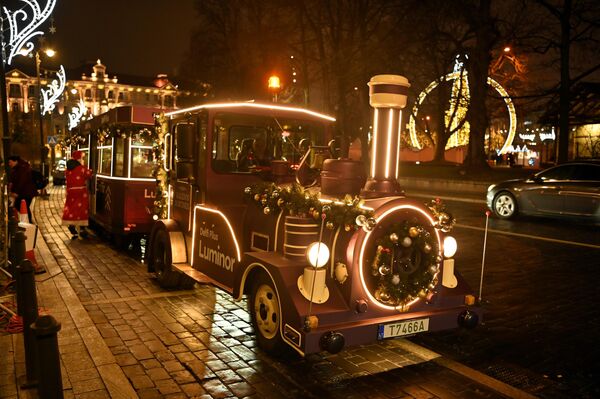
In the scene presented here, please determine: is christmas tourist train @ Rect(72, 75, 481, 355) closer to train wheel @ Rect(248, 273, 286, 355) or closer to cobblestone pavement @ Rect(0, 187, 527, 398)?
train wheel @ Rect(248, 273, 286, 355)

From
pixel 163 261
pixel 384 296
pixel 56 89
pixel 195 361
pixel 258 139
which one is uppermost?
pixel 56 89

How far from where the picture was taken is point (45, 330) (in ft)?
9.80

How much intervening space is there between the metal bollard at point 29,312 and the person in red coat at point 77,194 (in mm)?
8038

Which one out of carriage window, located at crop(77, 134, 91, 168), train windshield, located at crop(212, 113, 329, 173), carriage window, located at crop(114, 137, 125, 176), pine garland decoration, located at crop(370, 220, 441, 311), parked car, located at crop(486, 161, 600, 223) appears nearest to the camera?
pine garland decoration, located at crop(370, 220, 441, 311)

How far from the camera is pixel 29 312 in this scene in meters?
4.23

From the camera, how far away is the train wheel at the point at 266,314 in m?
4.87

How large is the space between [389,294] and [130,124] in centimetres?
750

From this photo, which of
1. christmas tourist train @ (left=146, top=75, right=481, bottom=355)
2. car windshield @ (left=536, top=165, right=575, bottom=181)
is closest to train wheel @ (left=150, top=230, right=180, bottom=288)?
christmas tourist train @ (left=146, top=75, right=481, bottom=355)

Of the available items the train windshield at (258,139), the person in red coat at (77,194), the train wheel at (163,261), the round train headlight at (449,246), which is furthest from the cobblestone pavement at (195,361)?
the person in red coat at (77,194)

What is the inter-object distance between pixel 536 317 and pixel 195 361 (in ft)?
13.6

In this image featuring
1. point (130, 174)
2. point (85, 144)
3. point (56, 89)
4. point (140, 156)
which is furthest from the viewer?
point (56, 89)

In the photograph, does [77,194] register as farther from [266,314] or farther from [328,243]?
[328,243]

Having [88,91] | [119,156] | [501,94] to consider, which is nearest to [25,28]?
[119,156]

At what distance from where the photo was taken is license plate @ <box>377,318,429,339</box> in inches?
179
